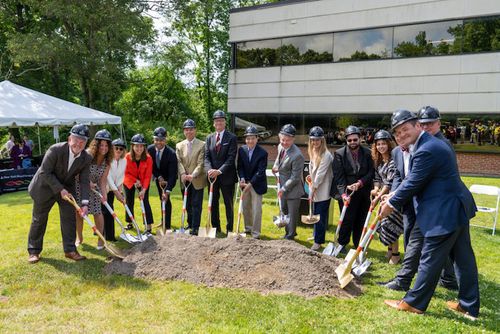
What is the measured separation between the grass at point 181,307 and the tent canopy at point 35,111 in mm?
8135

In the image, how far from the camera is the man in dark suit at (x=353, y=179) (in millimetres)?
5938

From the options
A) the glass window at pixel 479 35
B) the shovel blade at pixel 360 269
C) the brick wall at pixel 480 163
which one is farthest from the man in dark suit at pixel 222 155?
the glass window at pixel 479 35

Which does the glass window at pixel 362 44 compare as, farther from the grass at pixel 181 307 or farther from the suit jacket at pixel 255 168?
the grass at pixel 181 307

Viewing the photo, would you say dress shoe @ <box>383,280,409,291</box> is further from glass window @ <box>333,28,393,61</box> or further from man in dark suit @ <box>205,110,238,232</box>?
glass window @ <box>333,28,393,61</box>

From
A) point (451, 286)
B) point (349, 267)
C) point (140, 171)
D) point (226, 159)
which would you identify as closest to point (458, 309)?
point (451, 286)

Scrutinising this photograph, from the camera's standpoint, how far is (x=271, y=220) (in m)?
8.52

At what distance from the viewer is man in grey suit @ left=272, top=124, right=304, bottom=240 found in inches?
252

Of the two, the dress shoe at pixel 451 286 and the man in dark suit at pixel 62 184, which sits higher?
the man in dark suit at pixel 62 184

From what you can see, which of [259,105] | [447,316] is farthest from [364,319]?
[259,105]

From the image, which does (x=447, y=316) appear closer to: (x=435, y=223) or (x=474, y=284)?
(x=474, y=284)

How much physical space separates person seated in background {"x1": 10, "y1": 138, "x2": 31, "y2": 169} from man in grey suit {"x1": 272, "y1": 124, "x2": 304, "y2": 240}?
10.7 meters

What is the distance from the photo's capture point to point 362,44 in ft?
56.0

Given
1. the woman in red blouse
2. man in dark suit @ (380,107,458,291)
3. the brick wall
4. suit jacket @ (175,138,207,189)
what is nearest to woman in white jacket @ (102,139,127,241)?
the woman in red blouse

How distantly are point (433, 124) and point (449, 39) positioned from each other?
42.6 ft
